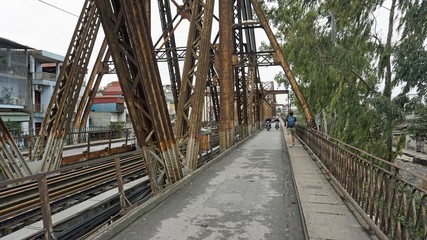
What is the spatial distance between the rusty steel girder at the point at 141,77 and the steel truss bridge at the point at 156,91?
0.02 m

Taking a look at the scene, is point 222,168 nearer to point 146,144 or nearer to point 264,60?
point 146,144

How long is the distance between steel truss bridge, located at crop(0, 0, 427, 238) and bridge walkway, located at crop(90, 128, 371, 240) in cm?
49

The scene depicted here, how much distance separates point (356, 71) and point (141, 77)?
9.07m

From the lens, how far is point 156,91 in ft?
19.5

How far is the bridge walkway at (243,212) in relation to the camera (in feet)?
Answer: 13.7

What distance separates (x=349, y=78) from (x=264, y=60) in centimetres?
500

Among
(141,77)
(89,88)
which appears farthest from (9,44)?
(141,77)

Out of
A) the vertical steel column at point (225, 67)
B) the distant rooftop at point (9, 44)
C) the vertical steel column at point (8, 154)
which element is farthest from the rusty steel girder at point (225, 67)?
the distant rooftop at point (9, 44)

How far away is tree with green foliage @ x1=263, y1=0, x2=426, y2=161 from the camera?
31.9ft

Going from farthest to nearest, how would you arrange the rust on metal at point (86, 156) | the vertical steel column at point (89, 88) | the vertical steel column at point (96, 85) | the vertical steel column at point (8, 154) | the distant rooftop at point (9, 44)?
the distant rooftop at point (9, 44)
the vertical steel column at point (96, 85)
the vertical steel column at point (89, 88)
the rust on metal at point (86, 156)
the vertical steel column at point (8, 154)

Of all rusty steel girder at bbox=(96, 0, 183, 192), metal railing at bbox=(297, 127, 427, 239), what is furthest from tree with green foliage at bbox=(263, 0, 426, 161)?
rusty steel girder at bbox=(96, 0, 183, 192)

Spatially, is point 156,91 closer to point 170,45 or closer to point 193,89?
point 193,89

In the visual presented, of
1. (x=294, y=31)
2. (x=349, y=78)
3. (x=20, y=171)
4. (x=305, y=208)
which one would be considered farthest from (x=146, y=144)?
(x=294, y=31)

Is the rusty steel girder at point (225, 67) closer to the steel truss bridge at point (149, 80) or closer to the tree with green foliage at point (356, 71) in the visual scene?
the steel truss bridge at point (149, 80)
